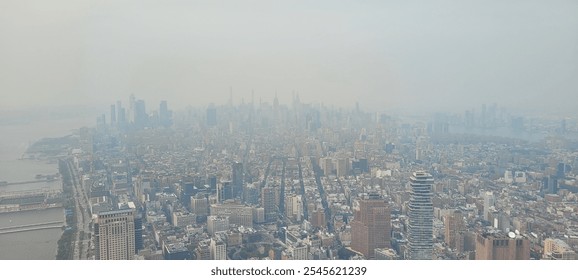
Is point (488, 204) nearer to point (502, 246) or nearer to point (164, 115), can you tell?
point (502, 246)

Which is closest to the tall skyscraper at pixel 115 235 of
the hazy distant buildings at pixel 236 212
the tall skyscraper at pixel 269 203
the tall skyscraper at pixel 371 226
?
the hazy distant buildings at pixel 236 212

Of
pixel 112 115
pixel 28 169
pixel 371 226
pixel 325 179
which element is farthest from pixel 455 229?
pixel 28 169

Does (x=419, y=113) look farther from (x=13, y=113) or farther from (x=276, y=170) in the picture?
(x=13, y=113)

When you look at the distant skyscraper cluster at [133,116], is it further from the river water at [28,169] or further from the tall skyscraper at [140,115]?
the river water at [28,169]

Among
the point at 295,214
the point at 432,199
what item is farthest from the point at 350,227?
the point at 432,199

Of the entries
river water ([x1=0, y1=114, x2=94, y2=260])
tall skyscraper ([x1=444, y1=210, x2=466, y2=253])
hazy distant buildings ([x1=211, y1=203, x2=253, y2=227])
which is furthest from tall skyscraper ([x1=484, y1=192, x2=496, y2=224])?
river water ([x1=0, y1=114, x2=94, y2=260])

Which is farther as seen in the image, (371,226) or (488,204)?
(488,204)

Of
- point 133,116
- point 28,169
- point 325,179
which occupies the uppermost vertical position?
point 133,116

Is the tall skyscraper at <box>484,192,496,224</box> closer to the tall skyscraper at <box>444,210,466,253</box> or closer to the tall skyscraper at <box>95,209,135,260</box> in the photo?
the tall skyscraper at <box>444,210,466,253</box>
